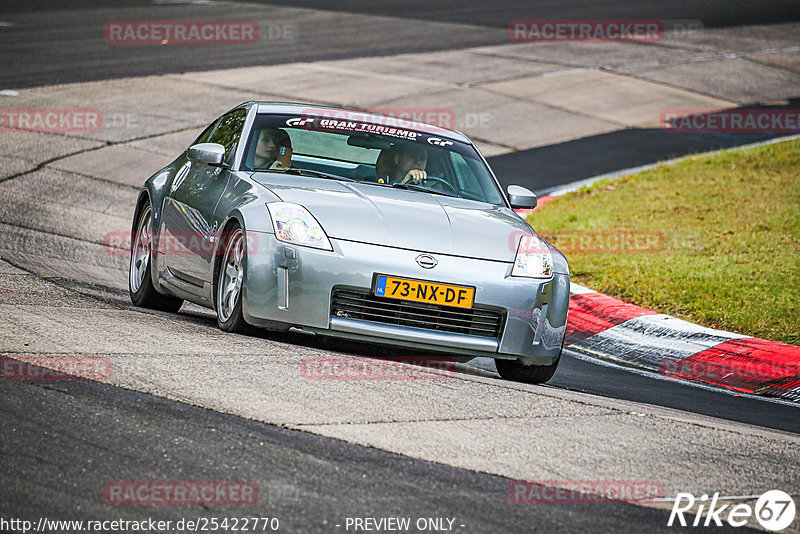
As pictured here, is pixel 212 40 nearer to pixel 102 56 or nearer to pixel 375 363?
pixel 102 56

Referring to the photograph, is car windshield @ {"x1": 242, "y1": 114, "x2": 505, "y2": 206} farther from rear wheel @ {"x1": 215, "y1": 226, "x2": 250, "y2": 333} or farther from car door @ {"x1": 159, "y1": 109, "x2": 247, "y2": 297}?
rear wheel @ {"x1": 215, "y1": 226, "x2": 250, "y2": 333}

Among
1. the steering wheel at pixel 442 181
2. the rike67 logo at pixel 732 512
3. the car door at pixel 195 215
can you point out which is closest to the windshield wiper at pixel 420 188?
the steering wheel at pixel 442 181

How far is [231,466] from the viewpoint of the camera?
14.3ft

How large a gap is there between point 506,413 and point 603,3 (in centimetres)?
3012

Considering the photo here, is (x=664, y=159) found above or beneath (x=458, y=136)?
beneath

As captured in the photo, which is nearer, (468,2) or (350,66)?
(350,66)

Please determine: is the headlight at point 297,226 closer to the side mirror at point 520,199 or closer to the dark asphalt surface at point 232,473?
the dark asphalt surface at point 232,473

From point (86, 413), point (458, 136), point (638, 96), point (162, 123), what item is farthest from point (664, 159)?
point (86, 413)

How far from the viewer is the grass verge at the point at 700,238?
9430 millimetres

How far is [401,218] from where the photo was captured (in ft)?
22.1

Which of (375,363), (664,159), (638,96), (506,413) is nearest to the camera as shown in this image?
(506,413)

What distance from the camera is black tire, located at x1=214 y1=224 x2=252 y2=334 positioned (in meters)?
6.64

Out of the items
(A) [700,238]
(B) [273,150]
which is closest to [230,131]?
(B) [273,150]

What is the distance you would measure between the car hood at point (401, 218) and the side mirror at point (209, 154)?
30cm
